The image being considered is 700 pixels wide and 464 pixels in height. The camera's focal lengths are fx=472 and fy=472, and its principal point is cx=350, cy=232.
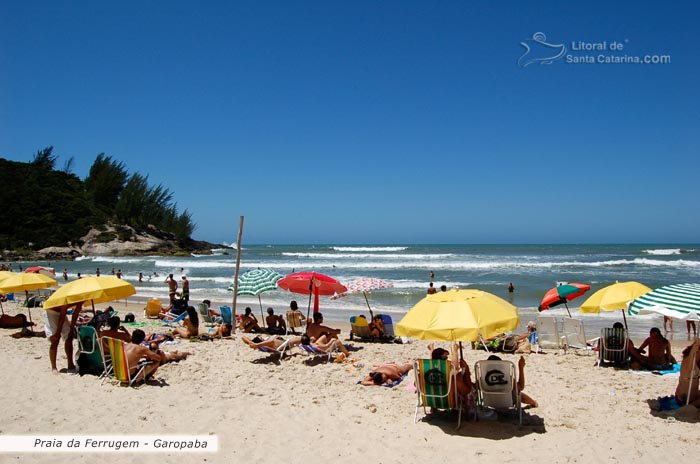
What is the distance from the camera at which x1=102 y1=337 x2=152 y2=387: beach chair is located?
6.37 m

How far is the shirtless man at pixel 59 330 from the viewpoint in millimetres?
7094

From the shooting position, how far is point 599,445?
14.5ft

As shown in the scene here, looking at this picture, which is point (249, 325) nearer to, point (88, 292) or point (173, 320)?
point (173, 320)

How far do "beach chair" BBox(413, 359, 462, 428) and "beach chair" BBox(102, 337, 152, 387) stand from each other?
385 cm

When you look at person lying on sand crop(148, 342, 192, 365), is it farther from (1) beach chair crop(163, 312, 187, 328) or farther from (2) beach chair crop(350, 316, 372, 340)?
(1) beach chair crop(163, 312, 187, 328)

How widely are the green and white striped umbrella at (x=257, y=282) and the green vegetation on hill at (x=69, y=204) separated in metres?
51.2

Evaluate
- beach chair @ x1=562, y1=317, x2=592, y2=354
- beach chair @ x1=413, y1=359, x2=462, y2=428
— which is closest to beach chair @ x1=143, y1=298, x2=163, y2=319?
beach chair @ x1=413, y1=359, x2=462, y2=428

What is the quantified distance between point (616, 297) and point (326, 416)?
4946 mm

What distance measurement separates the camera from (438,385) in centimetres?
498

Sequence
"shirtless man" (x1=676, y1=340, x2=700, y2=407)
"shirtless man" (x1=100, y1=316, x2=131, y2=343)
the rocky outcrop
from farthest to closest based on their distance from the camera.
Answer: the rocky outcrop < "shirtless man" (x1=100, y1=316, x2=131, y2=343) < "shirtless man" (x1=676, y1=340, x2=700, y2=407)

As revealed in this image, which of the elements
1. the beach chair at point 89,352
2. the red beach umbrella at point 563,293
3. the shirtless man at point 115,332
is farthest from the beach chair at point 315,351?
the red beach umbrella at point 563,293

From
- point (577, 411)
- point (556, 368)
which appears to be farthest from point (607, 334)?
point (577, 411)

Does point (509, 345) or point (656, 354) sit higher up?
point (656, 354)
